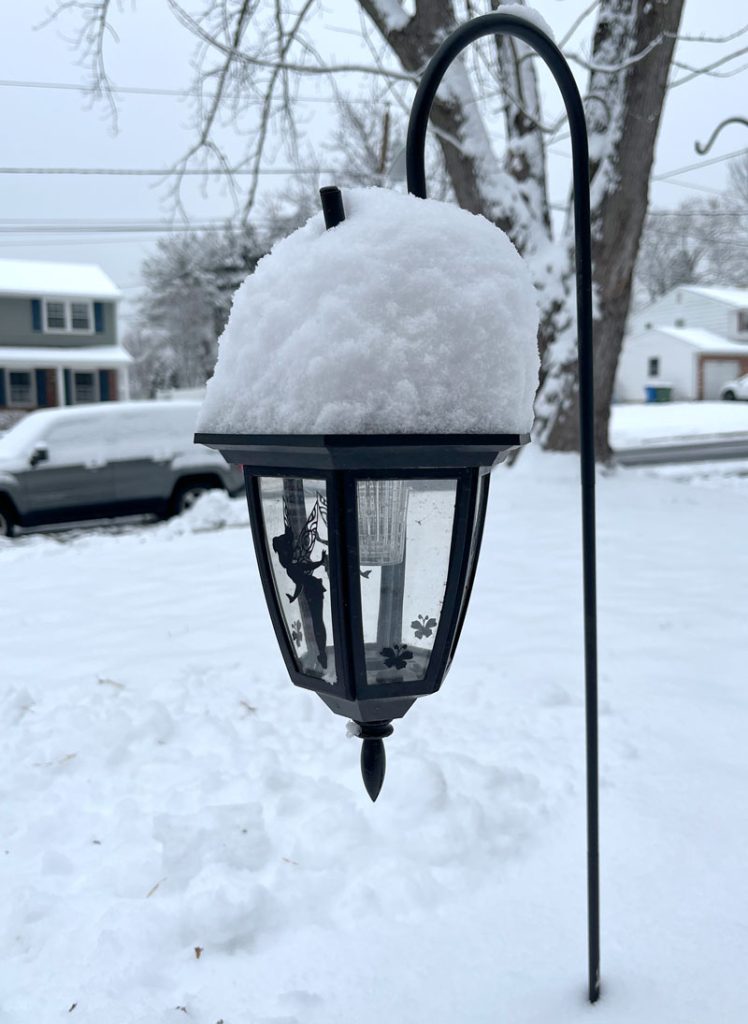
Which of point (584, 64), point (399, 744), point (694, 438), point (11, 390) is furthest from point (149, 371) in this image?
point (399, 744)

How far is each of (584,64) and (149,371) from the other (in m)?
37.5

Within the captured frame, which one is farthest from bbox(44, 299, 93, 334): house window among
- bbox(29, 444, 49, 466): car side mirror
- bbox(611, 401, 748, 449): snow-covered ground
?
bbox(29, 444, 49, 466): car side mirror

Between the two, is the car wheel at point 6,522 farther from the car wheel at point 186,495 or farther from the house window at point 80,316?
the house window at point 80,316

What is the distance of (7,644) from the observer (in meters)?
4.25

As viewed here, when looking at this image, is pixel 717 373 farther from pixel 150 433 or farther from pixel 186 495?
pixel 150 433

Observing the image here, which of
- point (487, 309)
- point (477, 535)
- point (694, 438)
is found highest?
point (487, 309)

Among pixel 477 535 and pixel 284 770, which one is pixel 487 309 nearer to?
pixel 477 535

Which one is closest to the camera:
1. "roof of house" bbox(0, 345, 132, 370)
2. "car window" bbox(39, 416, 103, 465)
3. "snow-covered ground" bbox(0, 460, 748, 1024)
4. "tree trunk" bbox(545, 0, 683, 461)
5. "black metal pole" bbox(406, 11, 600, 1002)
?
"black metal pole" bbox(406, 11, 600, 1002)

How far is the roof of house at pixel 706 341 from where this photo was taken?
37781 mm

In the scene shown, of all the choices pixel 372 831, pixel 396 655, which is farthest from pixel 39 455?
pixel 396 655

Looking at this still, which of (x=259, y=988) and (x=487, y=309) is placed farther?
(x=259, y=988)

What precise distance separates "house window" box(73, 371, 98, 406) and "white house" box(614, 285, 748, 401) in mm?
22408

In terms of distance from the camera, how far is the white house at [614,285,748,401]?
38375 mm

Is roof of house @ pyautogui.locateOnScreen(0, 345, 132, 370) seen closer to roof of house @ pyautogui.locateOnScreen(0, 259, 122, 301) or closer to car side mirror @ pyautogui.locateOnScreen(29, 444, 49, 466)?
roof of house @ pyautogui.locateOnScreen(0, 259, 122, 301)
